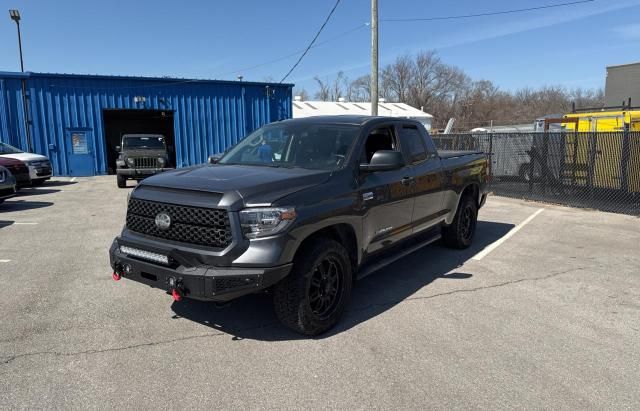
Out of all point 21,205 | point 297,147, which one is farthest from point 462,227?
point 21,205

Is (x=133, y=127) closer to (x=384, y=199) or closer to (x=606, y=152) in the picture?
(x=606, y=152)

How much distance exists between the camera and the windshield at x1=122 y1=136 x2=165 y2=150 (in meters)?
16.2

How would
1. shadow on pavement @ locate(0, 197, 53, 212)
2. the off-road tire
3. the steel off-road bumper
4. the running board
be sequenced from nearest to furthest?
the steel off-road bumper, the running board, the off-road tire, shadow on pavement @ locate(0, 197, 53, 212)

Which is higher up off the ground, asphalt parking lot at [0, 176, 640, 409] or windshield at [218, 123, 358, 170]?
windshield at [218, 123, 358, 170]

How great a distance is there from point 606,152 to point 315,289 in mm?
9988

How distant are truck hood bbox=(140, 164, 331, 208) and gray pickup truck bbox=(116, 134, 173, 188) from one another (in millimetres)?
11982

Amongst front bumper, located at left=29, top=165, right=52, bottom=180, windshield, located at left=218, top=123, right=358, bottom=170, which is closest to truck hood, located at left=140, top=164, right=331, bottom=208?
windshield, located at left=218, top=123, right=358, bottom=170

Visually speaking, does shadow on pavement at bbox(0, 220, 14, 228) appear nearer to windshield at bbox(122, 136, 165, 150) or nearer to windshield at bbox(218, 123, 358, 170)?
windshield at bbox(218, 123, 358, 170)

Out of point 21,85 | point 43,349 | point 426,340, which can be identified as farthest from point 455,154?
point 21,85

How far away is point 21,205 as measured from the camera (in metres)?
11.2

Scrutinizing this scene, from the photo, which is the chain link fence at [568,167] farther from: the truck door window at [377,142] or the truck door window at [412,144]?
the truck door window at [377,142]

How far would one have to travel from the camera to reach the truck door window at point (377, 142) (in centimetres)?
457

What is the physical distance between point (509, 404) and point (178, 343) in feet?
8.25

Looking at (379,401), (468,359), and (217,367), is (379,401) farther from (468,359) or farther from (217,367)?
(217,367)
